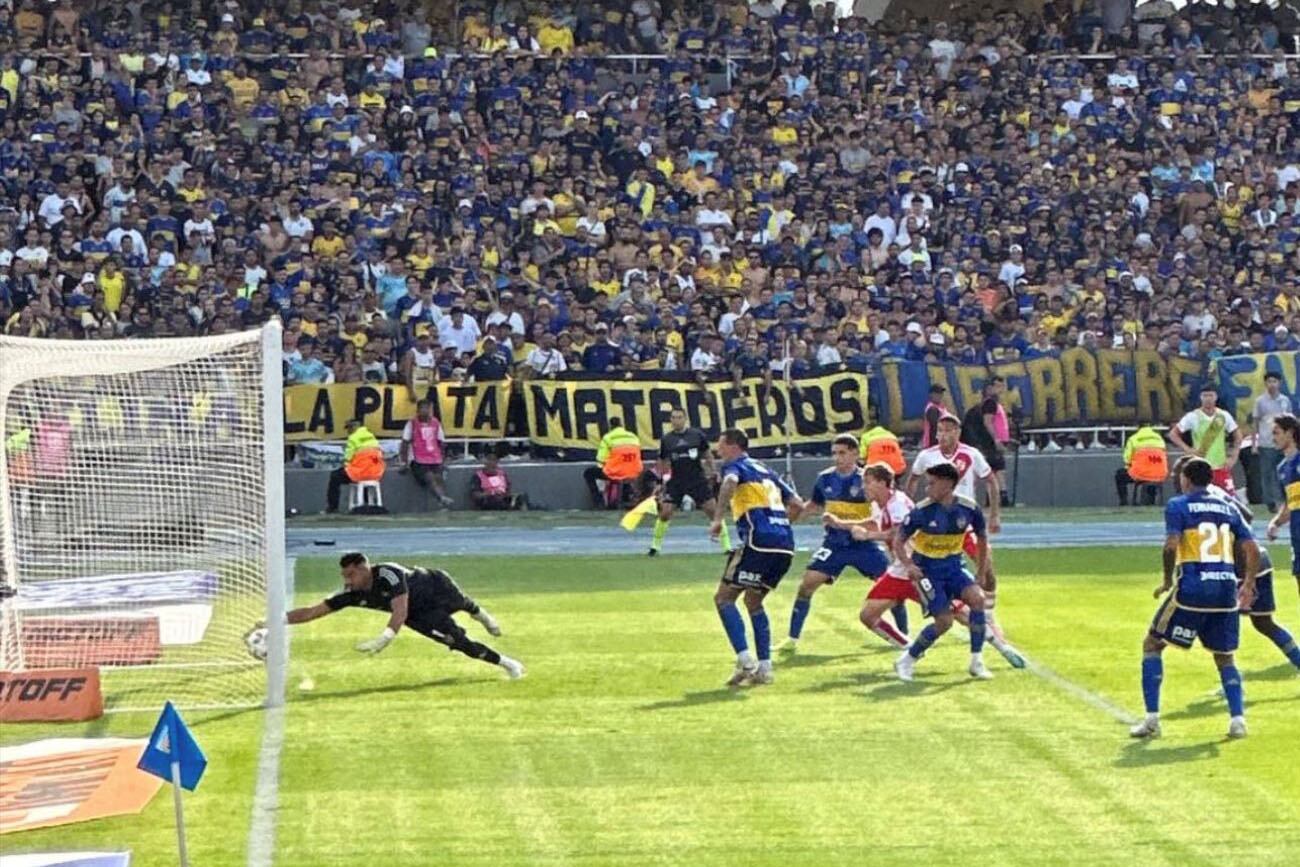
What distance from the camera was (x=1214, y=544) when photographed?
14.2 meters

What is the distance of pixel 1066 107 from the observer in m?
39.8

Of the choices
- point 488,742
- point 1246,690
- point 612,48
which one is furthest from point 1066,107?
point 488,742

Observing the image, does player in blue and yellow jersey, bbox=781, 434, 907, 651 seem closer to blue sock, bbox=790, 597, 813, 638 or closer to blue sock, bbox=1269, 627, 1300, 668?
blue sock, bbox=790, 597, 813, 638

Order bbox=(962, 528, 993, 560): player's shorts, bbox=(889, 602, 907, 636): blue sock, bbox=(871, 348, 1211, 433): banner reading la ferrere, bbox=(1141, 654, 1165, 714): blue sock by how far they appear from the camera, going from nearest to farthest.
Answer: bbox=(1141, 654, 1165, 714): blue sock, bbox=(962, 528, 993, 560): player's shorts, bbox=(889, 602, 907, 636): blue sock, bbox=(871, 348, 1211, 433): banner reading la ferrere

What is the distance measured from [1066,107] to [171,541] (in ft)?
81.1

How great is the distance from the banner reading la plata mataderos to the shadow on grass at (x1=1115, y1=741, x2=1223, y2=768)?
57.6ft

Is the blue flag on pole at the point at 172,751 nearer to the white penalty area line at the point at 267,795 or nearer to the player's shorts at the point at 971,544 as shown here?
the white penalty area line at the point at 267,795

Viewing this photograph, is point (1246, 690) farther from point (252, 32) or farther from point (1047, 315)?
point (252, 32)

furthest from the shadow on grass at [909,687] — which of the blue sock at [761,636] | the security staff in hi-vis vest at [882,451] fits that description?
the security staff in hi-vis vest at [882,451]

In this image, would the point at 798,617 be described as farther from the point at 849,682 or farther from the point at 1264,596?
the point at 1264,596

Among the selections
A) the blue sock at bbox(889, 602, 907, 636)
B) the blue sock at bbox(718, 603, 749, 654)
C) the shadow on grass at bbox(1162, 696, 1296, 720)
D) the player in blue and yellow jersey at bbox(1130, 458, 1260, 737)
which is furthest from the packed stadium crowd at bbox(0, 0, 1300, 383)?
the player in blue and yellow jersey at bbox(1130, 458, 1260, 737)

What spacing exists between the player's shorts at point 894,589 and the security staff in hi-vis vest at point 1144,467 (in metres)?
15.0

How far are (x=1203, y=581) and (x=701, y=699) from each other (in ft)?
12.6

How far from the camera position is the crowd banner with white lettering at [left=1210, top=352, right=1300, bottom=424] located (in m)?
33.7
